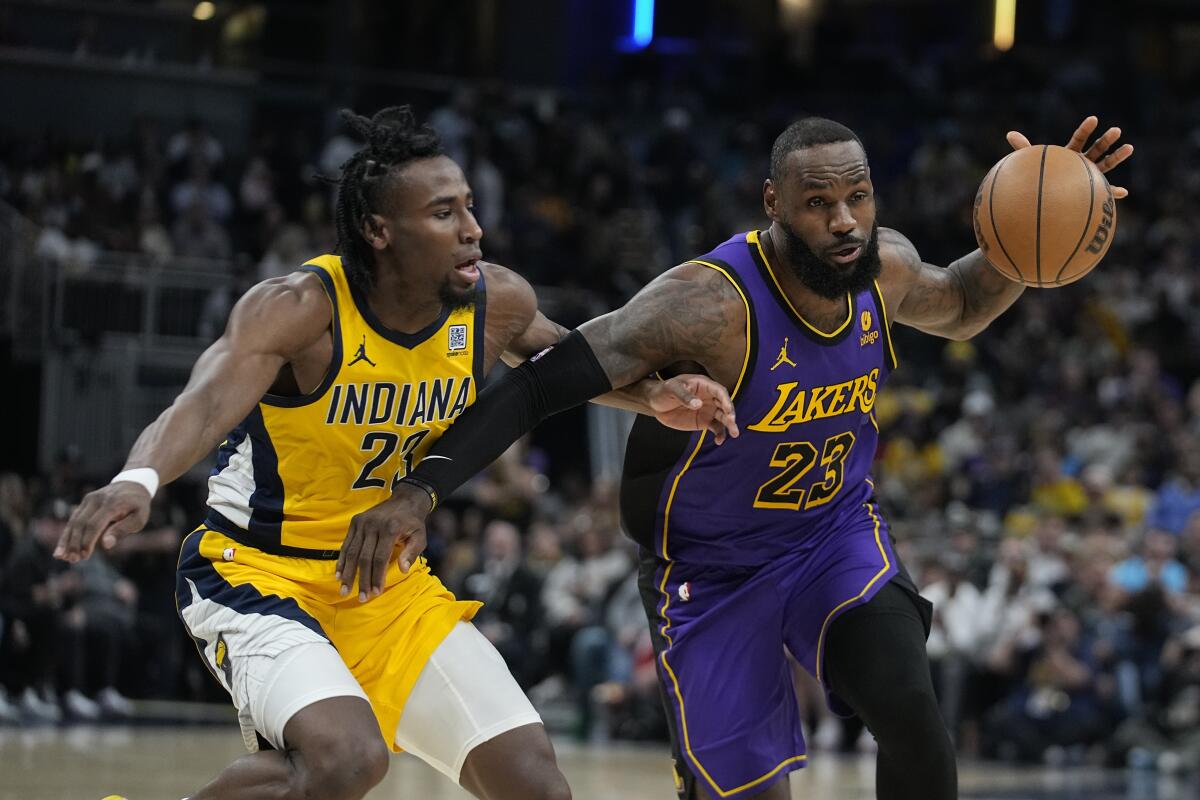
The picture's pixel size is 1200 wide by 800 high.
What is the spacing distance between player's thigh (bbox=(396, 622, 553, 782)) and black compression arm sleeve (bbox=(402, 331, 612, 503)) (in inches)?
18.7

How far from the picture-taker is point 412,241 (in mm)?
4855

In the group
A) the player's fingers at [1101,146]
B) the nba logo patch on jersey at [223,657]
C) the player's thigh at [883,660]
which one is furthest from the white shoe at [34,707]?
the player's fingers at [1101,146]

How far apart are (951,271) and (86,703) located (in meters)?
9.29

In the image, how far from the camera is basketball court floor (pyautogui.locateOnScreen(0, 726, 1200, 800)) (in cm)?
911

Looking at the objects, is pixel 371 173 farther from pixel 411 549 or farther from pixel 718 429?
pixel 718 429

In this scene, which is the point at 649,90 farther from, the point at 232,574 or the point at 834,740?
the point at 232,574

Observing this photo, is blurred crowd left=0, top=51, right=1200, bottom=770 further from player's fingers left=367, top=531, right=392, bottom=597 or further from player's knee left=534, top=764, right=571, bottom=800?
player's fingers left=367, top=531, right=392, bottom=597

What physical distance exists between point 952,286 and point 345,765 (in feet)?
8.76

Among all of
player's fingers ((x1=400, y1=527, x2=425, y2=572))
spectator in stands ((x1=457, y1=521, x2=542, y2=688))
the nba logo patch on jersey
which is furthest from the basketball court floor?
player's fingers ((x1=400, y1=527, x2=425, y2=572))

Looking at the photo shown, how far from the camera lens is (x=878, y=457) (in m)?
15.8

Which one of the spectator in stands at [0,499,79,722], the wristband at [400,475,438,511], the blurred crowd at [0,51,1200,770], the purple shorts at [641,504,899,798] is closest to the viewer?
the wristband at [400,475,438,511]

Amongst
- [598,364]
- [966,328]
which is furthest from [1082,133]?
[598,364]

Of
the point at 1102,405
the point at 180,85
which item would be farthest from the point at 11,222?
the point at 1102,405

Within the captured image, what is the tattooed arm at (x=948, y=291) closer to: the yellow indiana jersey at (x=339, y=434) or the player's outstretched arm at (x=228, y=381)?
the yellow indiana jersey at (x=339, y=434)
